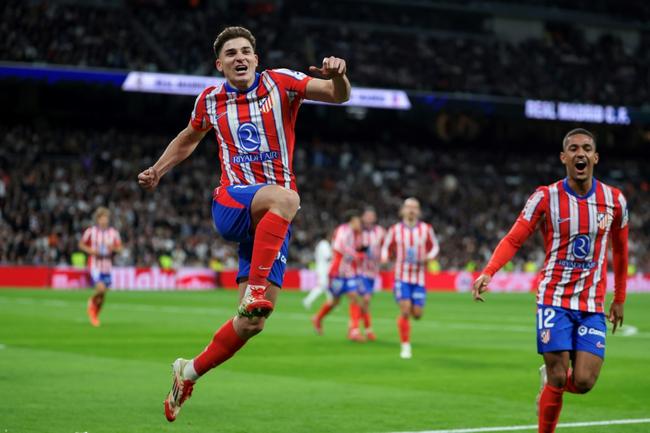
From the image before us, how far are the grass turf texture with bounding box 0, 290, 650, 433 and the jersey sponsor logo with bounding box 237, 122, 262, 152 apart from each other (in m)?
3.13

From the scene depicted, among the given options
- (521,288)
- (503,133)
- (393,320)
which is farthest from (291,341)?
(503,133)

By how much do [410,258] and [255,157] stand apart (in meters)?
10.9

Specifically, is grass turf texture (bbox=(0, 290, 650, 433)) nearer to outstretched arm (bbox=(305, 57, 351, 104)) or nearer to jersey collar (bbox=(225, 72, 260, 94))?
jersey collar (bbox=(225, 72, 260, 94))

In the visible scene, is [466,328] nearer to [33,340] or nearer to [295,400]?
[33,340]

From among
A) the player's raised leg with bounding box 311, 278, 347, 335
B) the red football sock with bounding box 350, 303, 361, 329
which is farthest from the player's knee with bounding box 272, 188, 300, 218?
the player's raised leg with bounding box 311, 278, 347, 335

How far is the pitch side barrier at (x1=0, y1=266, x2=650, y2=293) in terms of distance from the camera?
39781 mm

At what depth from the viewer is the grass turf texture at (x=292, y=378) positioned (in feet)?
35.2

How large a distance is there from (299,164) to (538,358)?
34676mm

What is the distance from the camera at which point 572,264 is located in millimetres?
8820

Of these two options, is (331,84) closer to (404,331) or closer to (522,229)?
(522,229)

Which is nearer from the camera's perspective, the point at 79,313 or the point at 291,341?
the point at 291,341

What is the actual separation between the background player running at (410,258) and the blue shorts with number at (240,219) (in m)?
9.93

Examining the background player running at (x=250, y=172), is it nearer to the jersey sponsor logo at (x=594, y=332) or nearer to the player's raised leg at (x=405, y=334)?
the jersey sponsor logo at (x=594, y=332)

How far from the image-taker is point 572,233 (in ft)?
28.8
